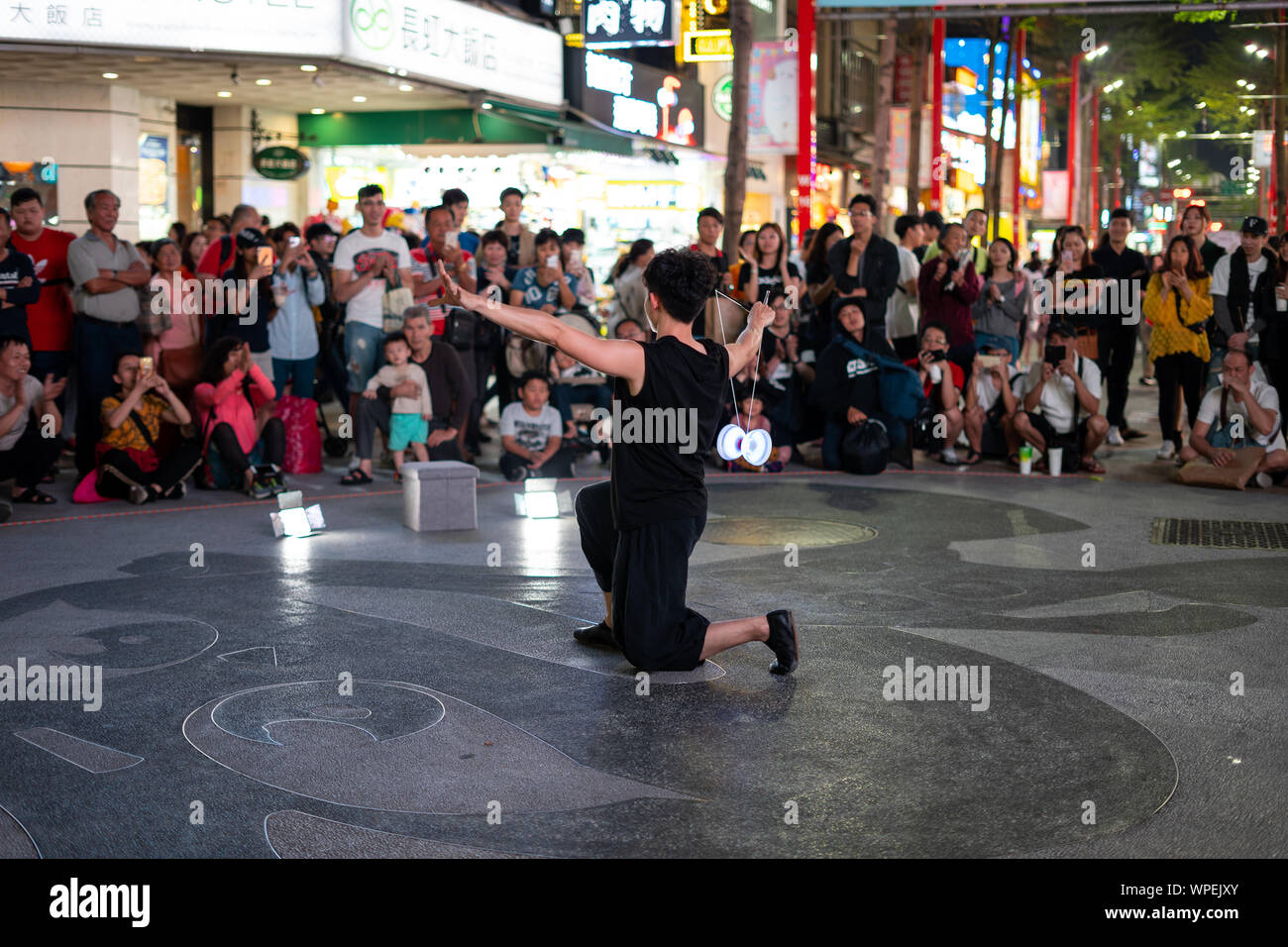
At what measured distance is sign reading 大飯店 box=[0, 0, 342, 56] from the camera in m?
13.7

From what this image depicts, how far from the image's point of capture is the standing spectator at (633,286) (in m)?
13.1

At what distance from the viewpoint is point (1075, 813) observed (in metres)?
4.47

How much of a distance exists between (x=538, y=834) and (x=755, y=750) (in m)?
1.07

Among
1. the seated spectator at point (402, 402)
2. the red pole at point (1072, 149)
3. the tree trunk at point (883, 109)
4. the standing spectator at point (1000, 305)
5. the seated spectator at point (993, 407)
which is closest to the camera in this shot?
the seated spectator at point (402, 402)

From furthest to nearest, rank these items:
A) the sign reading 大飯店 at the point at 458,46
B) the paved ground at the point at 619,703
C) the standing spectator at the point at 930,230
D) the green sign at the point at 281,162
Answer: the green sign at the point at 281,162, the sign reading 大飯店 at the point at 458,46, the standing spectator at the point at 930,230, the paved ground at the point at 619,703

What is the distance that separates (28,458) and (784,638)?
662 cm

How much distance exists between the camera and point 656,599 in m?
5.84

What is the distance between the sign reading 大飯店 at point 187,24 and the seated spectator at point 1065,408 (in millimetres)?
7957

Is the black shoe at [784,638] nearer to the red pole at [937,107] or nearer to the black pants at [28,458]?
the black pants at [28,458]

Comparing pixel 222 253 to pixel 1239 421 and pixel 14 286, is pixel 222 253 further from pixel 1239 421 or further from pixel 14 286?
pixel 1239 421

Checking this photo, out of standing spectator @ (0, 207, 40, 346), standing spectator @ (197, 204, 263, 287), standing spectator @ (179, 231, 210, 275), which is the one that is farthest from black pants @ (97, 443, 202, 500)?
standing spectator @ (179, 231, 210, 275)

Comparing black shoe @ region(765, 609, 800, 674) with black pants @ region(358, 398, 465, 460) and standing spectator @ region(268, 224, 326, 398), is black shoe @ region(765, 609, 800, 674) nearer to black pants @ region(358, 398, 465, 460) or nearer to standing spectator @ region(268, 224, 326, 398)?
black pants @ region(358, 398, 465, 460)

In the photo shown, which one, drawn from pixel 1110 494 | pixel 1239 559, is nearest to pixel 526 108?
pixel 1110 494

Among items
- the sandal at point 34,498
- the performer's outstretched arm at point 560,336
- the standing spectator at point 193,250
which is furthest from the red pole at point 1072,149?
the performer's outstretched arm at point 560,336
